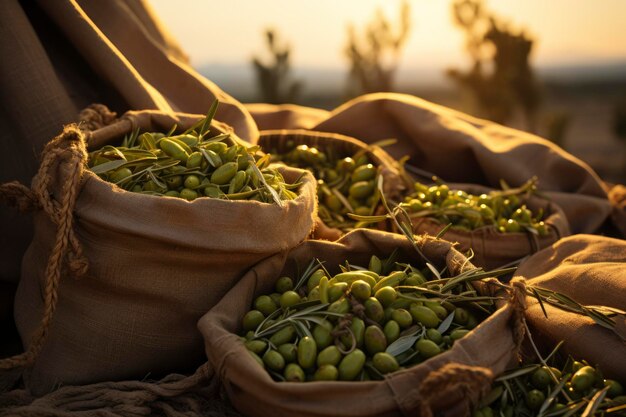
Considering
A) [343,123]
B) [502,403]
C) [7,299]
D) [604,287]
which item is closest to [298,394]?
[502,403]

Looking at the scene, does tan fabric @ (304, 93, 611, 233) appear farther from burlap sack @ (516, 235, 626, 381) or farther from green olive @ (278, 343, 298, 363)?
green olive @ (278, 343, 298, 363)

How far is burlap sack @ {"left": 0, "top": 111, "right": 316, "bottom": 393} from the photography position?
166cm

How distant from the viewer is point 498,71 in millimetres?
7656

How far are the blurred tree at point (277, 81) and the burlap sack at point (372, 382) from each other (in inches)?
255

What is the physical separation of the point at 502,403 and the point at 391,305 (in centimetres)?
35

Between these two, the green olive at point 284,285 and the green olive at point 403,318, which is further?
the green olive at point 284,285

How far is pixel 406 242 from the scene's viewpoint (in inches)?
78.0

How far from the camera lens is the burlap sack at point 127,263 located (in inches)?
65.4

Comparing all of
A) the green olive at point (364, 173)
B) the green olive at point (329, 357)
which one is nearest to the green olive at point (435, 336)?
the green olive at point (329, 357)

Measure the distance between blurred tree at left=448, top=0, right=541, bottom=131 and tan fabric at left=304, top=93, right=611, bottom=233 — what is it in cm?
450

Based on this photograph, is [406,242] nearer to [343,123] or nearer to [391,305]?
[391,305]

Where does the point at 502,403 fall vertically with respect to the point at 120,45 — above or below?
below

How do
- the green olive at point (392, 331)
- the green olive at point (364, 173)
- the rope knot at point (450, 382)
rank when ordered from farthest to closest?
the green olive at point (364, 173) < the green olive at point (392, 331) < the rope knot at point (450, 382)

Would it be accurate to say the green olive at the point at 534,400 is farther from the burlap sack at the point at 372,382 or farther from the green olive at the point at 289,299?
the green olive at the point at 289,299
